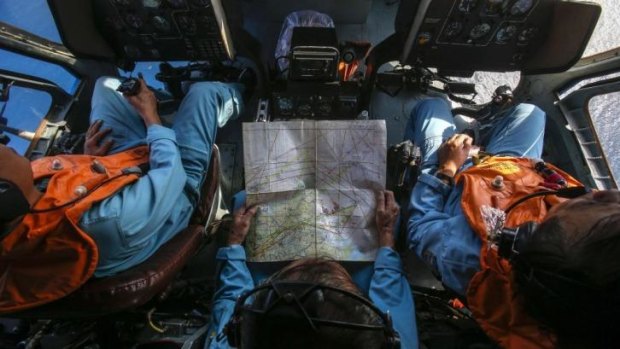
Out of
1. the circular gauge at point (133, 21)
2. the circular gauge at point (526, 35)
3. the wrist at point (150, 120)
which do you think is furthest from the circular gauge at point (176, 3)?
the circular gauge at point (526, 35)

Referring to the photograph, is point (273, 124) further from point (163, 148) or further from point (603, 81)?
point (603, 81)

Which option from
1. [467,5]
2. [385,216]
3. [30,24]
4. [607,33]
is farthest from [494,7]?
[30,24]

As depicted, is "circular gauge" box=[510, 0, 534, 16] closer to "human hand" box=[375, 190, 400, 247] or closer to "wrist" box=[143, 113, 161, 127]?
"human hand" box=[375, 190, 400, 247]

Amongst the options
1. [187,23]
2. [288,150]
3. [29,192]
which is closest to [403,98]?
[288,150]

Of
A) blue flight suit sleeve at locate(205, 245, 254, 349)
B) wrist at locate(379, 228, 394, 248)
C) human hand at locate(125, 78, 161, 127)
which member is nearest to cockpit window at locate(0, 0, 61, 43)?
human hand at locate(125, 78, 161, 127)

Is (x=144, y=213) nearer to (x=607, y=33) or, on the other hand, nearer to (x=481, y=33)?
(x=481, y=33)

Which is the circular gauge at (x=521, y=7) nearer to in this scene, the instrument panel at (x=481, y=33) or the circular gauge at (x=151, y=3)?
the instrument panel at (x=481, y=33)

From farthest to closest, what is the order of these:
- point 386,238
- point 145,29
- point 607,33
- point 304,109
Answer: point 607,33, point 145,29, point 304,109, point 386,238
